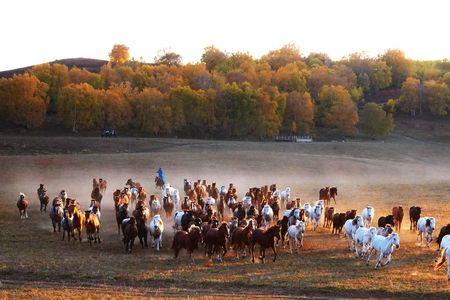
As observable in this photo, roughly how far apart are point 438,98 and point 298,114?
132ft

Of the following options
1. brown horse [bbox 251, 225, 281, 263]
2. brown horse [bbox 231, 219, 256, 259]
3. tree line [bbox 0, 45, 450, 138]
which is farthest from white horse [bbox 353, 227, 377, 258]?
tree line [bbox 0, 45, 450, 138]

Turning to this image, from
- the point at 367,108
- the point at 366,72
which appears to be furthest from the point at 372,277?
the point at 366,72

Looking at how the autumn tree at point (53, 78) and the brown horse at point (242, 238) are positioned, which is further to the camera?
the autumn tree at point (53, 78)

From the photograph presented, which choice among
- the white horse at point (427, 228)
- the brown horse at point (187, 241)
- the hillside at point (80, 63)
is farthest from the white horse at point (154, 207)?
the hillside at point (80, 63)

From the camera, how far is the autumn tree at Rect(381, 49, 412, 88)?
158m

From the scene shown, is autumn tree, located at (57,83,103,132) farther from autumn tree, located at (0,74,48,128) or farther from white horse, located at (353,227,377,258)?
white horse, located at (353,227,377,258)

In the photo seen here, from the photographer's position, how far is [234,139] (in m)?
96.8

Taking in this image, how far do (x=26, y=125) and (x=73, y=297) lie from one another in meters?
85.0

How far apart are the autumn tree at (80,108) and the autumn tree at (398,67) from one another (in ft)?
284

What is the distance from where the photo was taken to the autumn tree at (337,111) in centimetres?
10369

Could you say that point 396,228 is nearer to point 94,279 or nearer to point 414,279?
point 414,279

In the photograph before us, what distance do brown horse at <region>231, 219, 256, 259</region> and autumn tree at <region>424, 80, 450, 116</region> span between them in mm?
111798

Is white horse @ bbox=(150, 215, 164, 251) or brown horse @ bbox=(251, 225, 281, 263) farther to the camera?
white horse @ bbox=(150, 215, 164, 251)

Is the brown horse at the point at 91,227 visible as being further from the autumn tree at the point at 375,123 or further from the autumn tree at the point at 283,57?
the autumn tree at the point at 283,57
